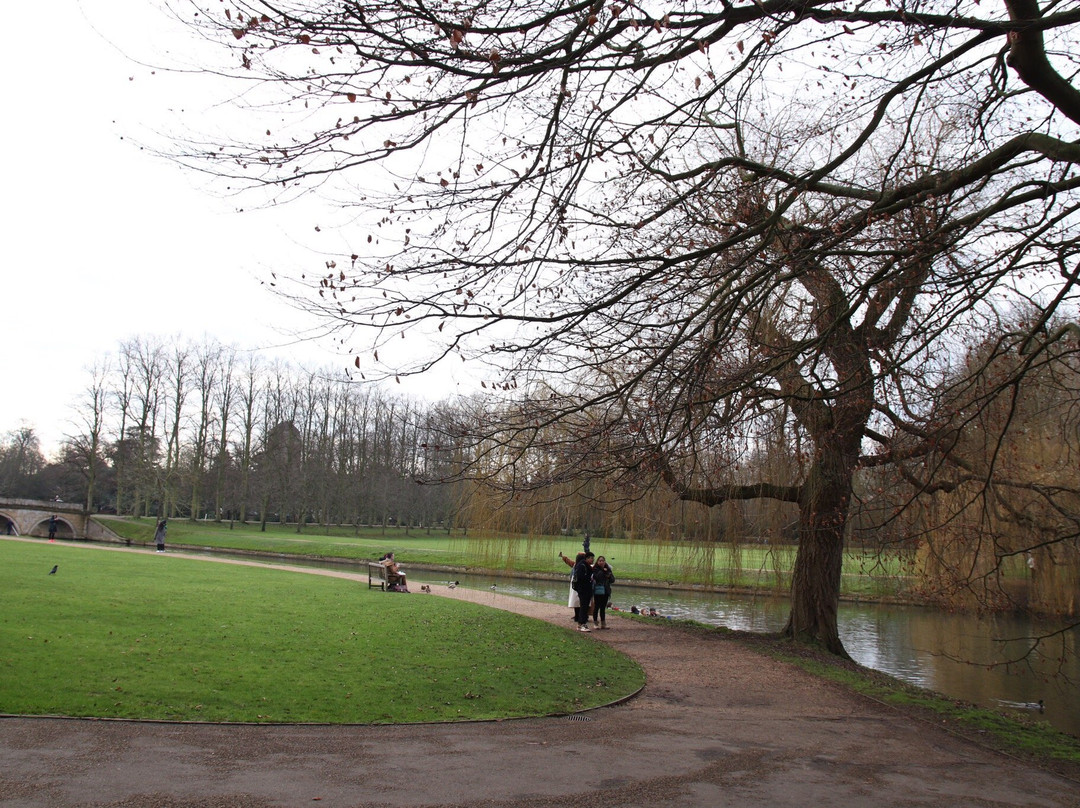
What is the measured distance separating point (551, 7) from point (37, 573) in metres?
15.1

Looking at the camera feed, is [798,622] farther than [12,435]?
No

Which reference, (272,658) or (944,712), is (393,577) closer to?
(272,658)

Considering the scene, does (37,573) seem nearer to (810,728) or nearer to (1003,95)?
(810,728)

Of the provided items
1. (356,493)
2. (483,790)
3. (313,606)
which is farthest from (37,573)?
(356,493)

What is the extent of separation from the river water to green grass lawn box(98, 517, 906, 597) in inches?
37.8

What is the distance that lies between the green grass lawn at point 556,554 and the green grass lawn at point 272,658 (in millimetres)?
3956

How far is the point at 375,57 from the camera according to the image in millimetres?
5242

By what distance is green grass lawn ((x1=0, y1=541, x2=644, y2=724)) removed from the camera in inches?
293

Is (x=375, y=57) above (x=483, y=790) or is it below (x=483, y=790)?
above

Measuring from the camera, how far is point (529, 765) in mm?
6328

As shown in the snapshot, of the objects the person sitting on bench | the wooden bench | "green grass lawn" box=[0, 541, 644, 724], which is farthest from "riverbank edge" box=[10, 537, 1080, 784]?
the wooden bench

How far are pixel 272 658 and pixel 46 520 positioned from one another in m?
48.4

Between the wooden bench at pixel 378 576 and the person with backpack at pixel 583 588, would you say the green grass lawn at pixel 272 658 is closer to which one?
the person with backpack at pixel 583 588

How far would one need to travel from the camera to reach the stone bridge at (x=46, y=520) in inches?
1879
